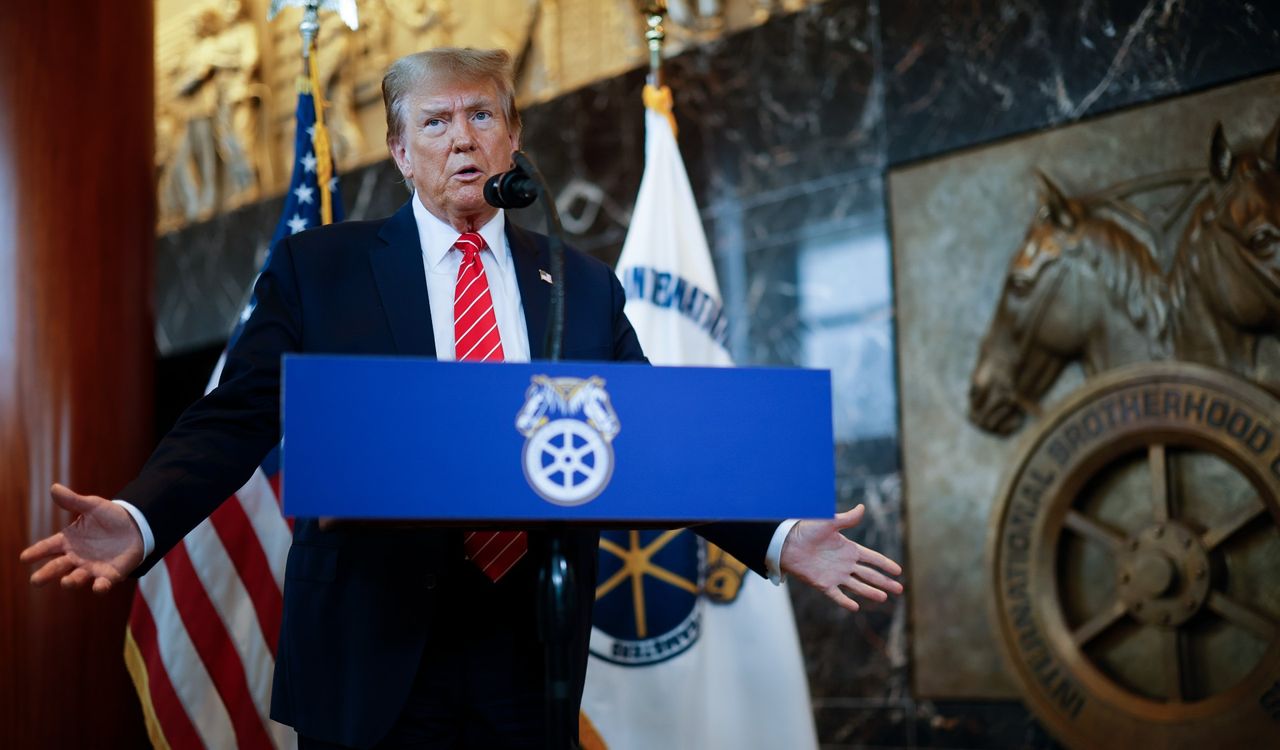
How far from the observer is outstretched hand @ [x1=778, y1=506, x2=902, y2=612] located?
2160 mm

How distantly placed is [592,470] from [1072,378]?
321cm

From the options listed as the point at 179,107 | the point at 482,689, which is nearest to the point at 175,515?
the point at 482,689

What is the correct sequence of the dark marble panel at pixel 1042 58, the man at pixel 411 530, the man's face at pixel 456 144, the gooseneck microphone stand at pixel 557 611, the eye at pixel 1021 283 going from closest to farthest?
1. the gooseneck microphone stand at pixel 557 611
2. the man at pixel 411 530
3. the man's face at pixel 456 144
4. the dark marble panel at pixel 1042 58
5. the eye at pixel 1021 283

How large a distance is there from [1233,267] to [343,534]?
296cm

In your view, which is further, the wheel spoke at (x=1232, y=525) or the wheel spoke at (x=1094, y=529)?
the wheel spoke at (x=1094, y=529)

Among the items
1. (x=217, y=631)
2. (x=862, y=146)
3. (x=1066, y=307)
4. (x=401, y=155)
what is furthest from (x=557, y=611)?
(x=862, y=146)

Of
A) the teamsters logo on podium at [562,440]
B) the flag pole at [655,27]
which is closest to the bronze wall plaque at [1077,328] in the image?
the flag pole at [655,27]

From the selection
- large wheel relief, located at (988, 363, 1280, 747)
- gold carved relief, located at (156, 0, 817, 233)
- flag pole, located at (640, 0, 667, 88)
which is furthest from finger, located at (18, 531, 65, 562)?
gold carved relief, located at (156, 0, 817, 233)

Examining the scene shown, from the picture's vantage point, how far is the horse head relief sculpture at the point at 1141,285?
13.4ft

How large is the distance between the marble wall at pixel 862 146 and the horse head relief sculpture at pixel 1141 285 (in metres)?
0.33

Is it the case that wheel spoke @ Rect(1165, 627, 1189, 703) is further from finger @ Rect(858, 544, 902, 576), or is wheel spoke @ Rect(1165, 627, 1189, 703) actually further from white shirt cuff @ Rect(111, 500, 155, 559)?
white shirt cuff @ Rect(111, 500, 155, 559)

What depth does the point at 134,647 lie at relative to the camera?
368cm

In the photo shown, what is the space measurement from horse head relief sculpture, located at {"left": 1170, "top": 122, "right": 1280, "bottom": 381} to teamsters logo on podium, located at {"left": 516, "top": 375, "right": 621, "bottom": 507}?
2981 mm

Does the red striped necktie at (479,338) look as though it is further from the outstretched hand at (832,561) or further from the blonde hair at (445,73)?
the outstretched hand at (832,561)
